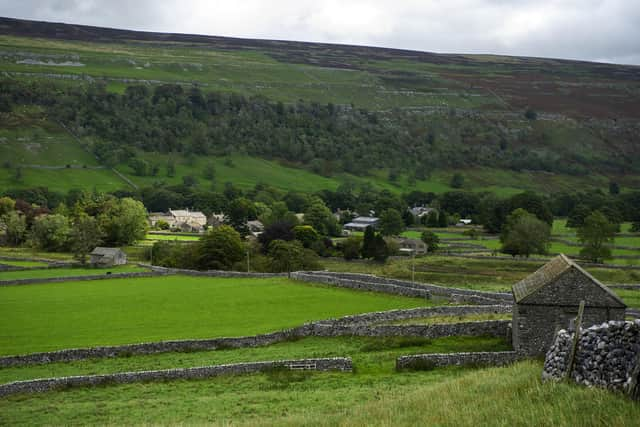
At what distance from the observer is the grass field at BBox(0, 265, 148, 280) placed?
72438mm

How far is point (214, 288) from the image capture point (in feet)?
197

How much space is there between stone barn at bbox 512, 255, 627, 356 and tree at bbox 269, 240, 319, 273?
1965 inches

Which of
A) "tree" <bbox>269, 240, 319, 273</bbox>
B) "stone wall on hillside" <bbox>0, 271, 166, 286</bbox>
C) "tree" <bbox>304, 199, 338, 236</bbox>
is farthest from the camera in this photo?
"tree" <bbox>304, 199, 338, 236</bbox>

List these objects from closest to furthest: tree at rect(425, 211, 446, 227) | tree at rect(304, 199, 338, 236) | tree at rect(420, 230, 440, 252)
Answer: tree at rect(420, 230, 440, 252) → tree at rect(304, 199, 338, 236) → tree at rect(425, 211, 446, 227)

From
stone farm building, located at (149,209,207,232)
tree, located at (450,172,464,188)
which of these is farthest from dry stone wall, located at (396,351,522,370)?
tree, located at (450,172,464,188)

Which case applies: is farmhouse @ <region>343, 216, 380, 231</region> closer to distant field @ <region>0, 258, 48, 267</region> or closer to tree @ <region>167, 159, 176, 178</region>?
distant field @ <region>0, 258, 48, 267</region>

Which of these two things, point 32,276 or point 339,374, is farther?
point 32,276

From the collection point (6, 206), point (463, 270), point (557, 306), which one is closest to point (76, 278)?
point (463, 270)

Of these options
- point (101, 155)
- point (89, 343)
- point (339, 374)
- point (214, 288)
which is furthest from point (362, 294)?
point (101, 155)

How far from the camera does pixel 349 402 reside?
21.8 m

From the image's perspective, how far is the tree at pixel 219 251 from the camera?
78.3 meters

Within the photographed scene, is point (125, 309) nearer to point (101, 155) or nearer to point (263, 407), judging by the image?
point (263, 407)

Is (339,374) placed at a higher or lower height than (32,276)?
higher

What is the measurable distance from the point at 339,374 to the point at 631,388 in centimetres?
1544
